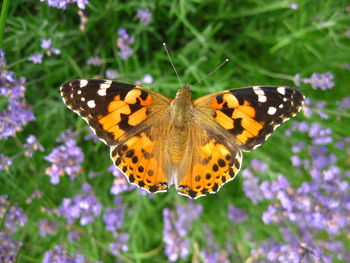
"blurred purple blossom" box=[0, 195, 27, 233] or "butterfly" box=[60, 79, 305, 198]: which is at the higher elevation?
"butterfly" box=[60, 79, 305, 198]

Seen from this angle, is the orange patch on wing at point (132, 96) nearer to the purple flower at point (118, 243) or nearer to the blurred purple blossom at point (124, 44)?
the blurred purple blossom at point (124, 44)

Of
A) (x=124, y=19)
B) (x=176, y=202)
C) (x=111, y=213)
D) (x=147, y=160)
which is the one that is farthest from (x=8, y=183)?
(x=124, y=19)

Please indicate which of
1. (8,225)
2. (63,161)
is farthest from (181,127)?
(8,225)

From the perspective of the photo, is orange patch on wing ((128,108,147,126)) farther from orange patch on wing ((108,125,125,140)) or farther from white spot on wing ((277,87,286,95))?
white spot on wing ((277,87,286,95))

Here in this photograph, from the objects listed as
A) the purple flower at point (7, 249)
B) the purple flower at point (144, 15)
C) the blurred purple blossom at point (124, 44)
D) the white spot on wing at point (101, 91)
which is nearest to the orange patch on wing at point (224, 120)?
the white spot on wing at point (101, 91)

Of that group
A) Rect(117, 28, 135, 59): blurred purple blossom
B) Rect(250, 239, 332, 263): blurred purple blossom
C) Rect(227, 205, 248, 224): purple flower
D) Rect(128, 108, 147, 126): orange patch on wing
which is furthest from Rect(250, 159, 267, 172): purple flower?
Rect(117, 28, 135, 59): blurred purple blossom

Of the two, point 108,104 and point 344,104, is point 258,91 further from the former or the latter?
point 344,104
